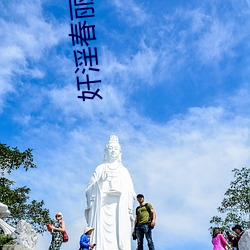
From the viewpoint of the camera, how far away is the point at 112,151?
48.0 feet

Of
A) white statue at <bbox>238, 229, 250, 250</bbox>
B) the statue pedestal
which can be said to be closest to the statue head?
the statue pedestal

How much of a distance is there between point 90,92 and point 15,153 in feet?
34.2

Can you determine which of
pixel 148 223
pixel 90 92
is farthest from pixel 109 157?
pixel 148 223

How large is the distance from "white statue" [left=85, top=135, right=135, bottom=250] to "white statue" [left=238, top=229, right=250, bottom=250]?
4.50 metres

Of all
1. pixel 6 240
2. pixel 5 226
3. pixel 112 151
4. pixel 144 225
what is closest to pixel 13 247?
pixel 6 240

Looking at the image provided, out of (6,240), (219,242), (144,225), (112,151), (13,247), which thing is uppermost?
(112,151)

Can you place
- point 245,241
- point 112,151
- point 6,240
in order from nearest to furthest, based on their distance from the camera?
point 245,241, point 6,240, point 112,151

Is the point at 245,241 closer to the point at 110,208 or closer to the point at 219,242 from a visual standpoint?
the point at 219,242

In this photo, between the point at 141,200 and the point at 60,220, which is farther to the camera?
the point at 141,200

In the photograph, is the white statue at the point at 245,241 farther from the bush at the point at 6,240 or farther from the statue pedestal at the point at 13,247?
the bush at the point at 6,240

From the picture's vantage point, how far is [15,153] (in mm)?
21844

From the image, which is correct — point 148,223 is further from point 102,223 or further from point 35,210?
point 35,210

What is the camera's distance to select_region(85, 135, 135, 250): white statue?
13.6m

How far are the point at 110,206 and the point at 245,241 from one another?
516 centimetres
